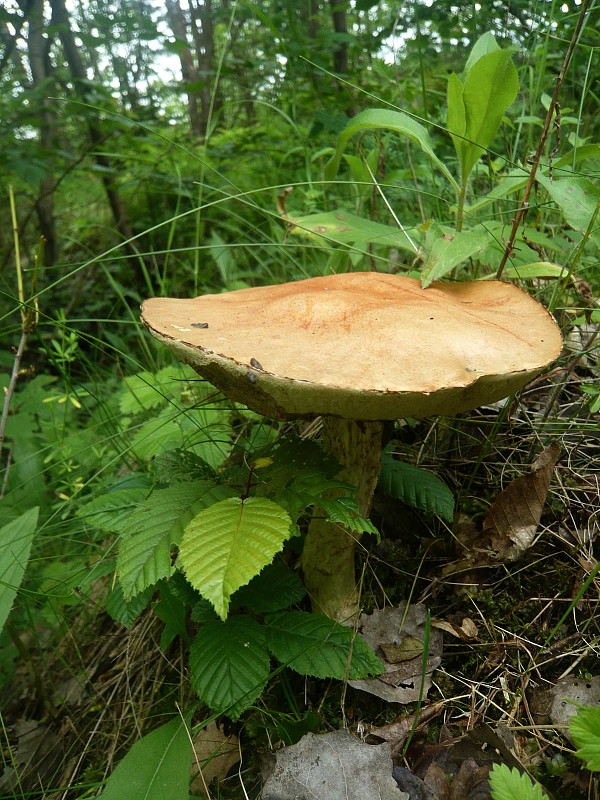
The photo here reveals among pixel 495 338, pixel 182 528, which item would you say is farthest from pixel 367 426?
pixel 182 528

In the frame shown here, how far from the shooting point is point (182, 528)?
123cm

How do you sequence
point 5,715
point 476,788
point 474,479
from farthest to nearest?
1. point 5,715
2. point 474,479
3. point 476,788

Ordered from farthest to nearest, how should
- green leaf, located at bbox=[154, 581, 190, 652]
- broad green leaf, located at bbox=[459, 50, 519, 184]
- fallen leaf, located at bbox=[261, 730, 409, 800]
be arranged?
1. green leaf, located at bbox=[154, 581, 190, 652]
2. broad green leaf, located at bbox=[459, 50, 519, 184]
3. fallen leaf, located at bbox=[261, 730, 409, 800]

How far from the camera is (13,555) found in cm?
162

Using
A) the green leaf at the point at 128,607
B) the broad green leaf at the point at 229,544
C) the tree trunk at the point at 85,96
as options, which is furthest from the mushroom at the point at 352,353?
the tree trunk at the point at 85,96

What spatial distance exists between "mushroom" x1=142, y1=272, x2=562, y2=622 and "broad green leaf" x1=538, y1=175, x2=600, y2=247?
9.1 inches

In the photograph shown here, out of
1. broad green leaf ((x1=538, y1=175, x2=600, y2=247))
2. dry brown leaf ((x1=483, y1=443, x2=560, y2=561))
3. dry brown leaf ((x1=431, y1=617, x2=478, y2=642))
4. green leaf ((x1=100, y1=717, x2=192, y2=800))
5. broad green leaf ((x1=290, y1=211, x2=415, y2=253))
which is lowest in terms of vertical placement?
green leaf ((x1=100, y1=717, x2=192, y2=800))

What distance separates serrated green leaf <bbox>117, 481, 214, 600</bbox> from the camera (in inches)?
44.9

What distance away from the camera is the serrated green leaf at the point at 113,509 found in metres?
1.48

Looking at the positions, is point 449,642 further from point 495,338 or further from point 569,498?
point 495,338

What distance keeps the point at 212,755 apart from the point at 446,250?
143 cm

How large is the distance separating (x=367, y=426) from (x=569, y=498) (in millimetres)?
717

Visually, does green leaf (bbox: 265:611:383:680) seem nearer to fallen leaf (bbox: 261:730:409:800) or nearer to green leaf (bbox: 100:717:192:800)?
fallen leaf (bbox: 261:730:409:800)

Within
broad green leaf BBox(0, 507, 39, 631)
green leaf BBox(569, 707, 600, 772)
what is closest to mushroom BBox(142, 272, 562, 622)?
green leaf BBox(569, 707, 600, 772)
